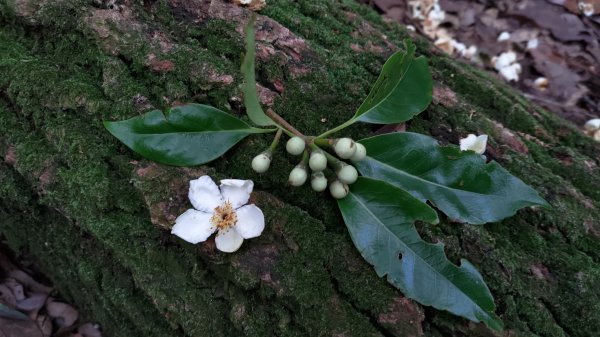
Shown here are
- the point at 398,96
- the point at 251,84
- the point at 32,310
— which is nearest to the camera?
the point at 251,84

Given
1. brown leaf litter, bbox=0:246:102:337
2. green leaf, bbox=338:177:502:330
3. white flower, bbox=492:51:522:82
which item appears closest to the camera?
green leaf, bbox=338:177:502:330

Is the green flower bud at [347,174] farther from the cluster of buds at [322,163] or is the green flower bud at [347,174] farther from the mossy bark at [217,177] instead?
the mossy bark at [217,177]

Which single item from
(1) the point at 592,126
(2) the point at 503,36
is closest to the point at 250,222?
(1) the point at 592,126

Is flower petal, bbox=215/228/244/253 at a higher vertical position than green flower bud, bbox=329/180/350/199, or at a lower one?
lower

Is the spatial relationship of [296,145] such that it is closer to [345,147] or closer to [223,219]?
[345,147]

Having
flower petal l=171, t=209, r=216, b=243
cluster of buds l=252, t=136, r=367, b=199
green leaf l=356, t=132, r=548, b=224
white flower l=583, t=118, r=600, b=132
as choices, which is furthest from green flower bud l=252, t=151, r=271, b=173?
white flower l=583, t=118, r=600, b=132

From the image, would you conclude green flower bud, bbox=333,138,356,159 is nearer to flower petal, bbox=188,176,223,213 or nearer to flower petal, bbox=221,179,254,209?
flower petal, bbox=221,179,254,209
